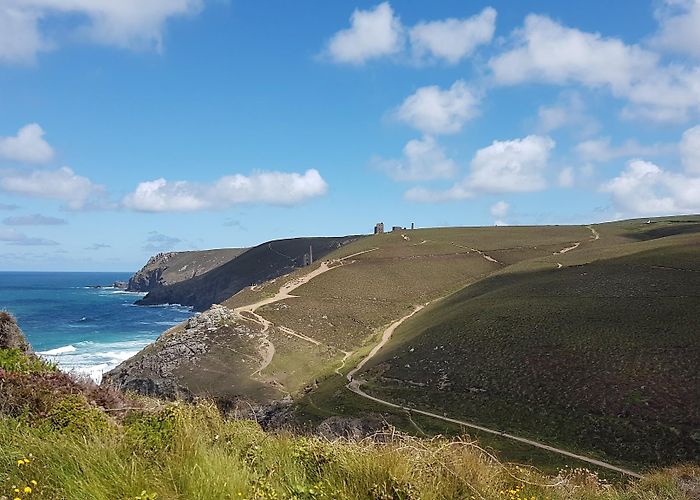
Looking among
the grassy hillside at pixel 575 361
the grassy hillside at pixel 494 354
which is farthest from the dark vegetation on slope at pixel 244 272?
the grassy hillside at pixel 575 361

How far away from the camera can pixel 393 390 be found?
37906 millimetres

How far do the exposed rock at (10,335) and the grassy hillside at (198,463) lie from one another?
6378mm

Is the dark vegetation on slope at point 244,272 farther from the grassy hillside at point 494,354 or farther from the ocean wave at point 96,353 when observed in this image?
the grassy hillside at point 494,354

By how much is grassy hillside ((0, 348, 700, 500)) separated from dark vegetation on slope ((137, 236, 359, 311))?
5344 inches

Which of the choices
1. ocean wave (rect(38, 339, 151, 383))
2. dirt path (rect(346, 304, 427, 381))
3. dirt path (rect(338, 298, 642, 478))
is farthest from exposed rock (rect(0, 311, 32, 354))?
ocean wave (rect(38, 339, 151, 383))

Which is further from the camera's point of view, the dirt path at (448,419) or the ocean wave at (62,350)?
the ocean wave at (62,350)

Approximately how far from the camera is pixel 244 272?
158000 mm

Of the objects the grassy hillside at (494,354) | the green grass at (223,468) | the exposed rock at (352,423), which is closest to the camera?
the green grass at (223,468)

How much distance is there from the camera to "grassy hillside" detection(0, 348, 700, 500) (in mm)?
5180

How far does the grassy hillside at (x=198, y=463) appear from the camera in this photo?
17.0 feet

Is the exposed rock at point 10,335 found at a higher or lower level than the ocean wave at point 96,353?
higher

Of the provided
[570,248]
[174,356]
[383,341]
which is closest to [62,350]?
[174,356]

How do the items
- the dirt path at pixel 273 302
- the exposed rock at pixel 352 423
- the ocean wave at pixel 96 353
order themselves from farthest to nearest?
the ocean wave at pixel 96 353 → the dirt path at pixel 273 302 → the exposed rock at pixel 352 423

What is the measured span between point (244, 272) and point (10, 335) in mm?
147001
